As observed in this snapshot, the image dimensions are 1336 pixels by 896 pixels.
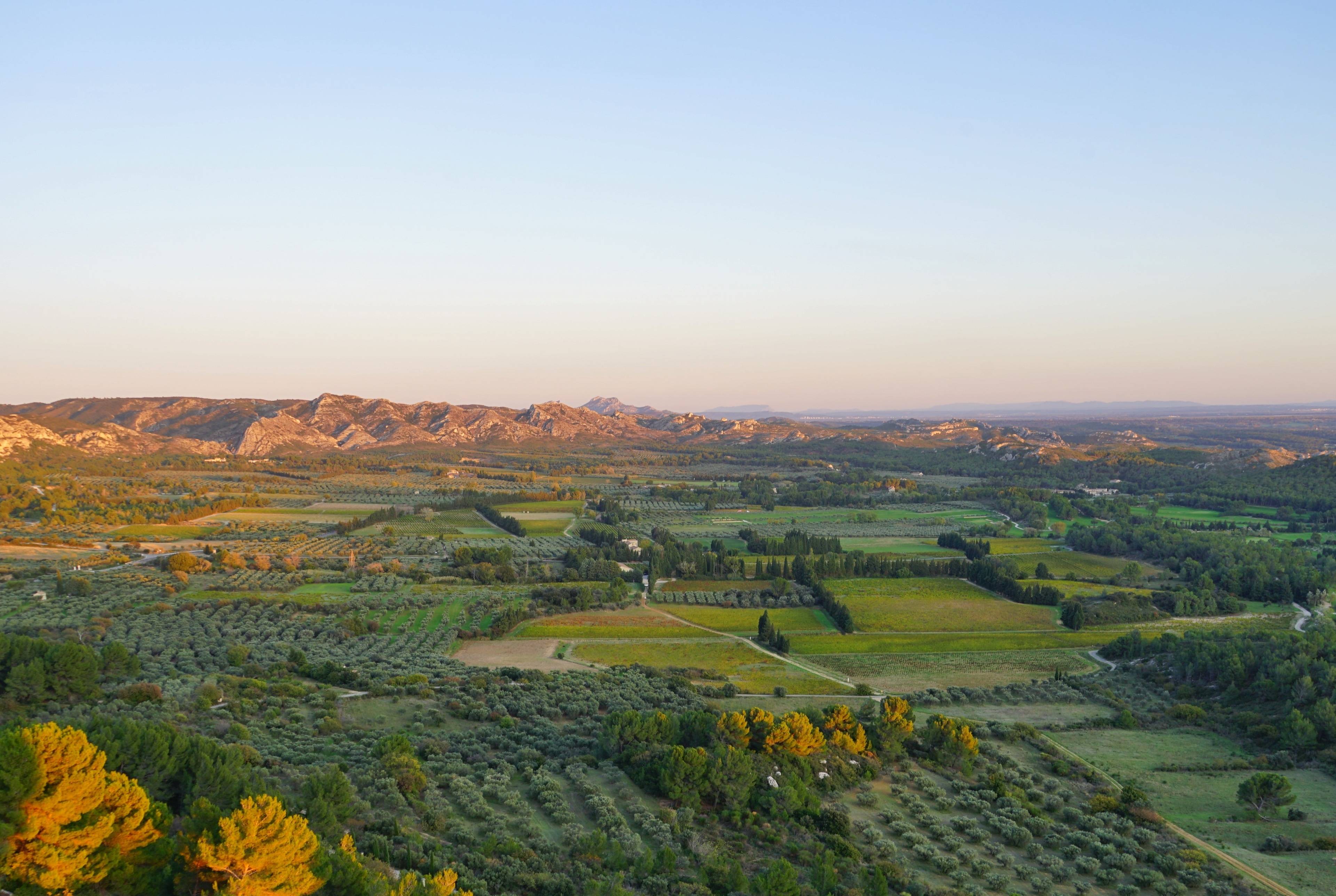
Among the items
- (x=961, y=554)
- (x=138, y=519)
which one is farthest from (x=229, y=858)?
(x=138, y=519)

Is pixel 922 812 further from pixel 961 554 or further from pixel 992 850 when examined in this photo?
pixel 961 554

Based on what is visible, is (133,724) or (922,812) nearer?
(133,724)

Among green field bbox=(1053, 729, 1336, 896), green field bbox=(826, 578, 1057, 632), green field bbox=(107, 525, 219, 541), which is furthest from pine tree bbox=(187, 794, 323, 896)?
green field bbox=(107, 525, 219, 541)

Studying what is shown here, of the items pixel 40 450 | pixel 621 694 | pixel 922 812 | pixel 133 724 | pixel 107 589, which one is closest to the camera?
pixel 133 724

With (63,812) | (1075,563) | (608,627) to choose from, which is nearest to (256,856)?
(63,812)

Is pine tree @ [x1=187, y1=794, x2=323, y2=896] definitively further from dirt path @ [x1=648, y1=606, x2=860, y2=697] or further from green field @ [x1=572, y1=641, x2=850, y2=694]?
dirt path @ [x1=648, y1=606, x2=860, y2=697]

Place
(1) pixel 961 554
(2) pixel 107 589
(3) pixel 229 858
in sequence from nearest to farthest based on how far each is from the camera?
1. (3) pixel 229 858
2. (2) pixel 107 589
3. (1) pixel 961 554

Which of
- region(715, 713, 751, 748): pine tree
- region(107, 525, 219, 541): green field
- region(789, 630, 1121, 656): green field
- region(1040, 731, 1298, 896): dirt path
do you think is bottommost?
region(789, 630, 1121, 656): green field
